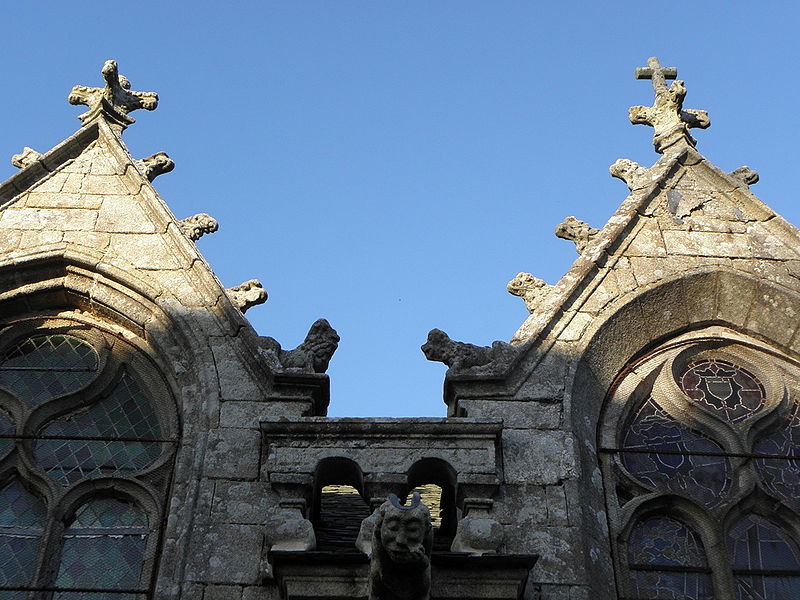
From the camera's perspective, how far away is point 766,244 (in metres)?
10.8

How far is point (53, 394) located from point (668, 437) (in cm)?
410

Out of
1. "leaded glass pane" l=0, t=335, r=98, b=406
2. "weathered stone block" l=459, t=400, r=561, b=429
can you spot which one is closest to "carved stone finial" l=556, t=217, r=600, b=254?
"weathered stone block" l=459, t=400, r=561, b=429

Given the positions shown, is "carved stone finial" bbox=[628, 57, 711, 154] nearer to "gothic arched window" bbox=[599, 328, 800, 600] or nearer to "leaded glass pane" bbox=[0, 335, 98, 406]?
"gothic arched window" bbox=[599, 328, 800, 600]

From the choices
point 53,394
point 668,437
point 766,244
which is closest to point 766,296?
point 766,244

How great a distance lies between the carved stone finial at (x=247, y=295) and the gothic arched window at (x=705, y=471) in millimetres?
2497

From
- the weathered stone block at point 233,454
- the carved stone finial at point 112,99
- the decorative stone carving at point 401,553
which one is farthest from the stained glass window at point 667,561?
the carved stone finial at point 112,99

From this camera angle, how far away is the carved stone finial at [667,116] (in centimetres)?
1193

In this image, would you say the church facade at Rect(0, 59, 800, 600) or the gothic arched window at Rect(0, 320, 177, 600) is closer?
the church facade at Rect(0, 59, 800, 600)

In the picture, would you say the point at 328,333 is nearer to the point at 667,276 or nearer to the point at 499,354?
the point at 499,354

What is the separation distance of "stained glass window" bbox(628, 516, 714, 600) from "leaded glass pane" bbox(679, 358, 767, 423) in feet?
3.65

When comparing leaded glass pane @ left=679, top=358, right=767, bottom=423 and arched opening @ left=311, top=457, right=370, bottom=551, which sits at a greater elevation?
leaded glass pane @ left=679, top=358, right=767, bottom=423

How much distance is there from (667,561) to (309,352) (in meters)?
2.61

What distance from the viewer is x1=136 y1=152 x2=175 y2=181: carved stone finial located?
11.3 meters

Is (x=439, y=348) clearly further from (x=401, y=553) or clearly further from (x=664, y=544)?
(x=401, y=553)
